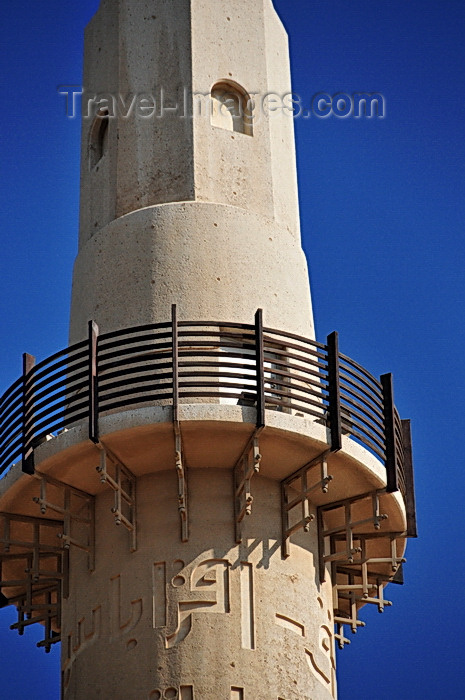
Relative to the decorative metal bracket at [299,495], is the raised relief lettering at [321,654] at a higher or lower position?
lower

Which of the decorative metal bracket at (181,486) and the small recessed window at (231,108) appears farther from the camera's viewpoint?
the small recessed window at (231,108)

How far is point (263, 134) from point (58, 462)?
823 centimetres

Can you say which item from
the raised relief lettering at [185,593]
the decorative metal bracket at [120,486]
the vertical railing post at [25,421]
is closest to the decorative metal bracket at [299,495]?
the raised relief lettering at [185,593]

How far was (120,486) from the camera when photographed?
28.6 metres

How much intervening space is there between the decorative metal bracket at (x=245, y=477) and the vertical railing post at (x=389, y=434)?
2315mm

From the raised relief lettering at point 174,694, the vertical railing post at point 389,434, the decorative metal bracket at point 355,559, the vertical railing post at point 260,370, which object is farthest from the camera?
the decorative metal bracket at point 355,559

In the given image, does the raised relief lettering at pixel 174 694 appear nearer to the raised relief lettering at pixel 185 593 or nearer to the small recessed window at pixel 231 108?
the raised relief lettering at pixel 185 593

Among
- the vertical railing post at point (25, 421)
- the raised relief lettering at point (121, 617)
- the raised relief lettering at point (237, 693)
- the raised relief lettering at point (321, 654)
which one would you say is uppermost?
the vertical railing post at point (25, 421)

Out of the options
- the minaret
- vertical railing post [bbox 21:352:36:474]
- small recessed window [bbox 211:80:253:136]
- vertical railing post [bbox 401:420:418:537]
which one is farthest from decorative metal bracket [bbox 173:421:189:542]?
small recessed window [bbox 211:80:253:136]

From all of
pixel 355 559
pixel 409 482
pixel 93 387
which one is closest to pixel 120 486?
pixel 93 387

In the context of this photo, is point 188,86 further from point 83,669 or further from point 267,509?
point 83,669

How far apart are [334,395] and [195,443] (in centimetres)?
244

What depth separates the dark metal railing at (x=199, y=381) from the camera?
91.4 feet

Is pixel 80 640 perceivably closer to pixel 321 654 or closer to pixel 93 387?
pixel 321 654
